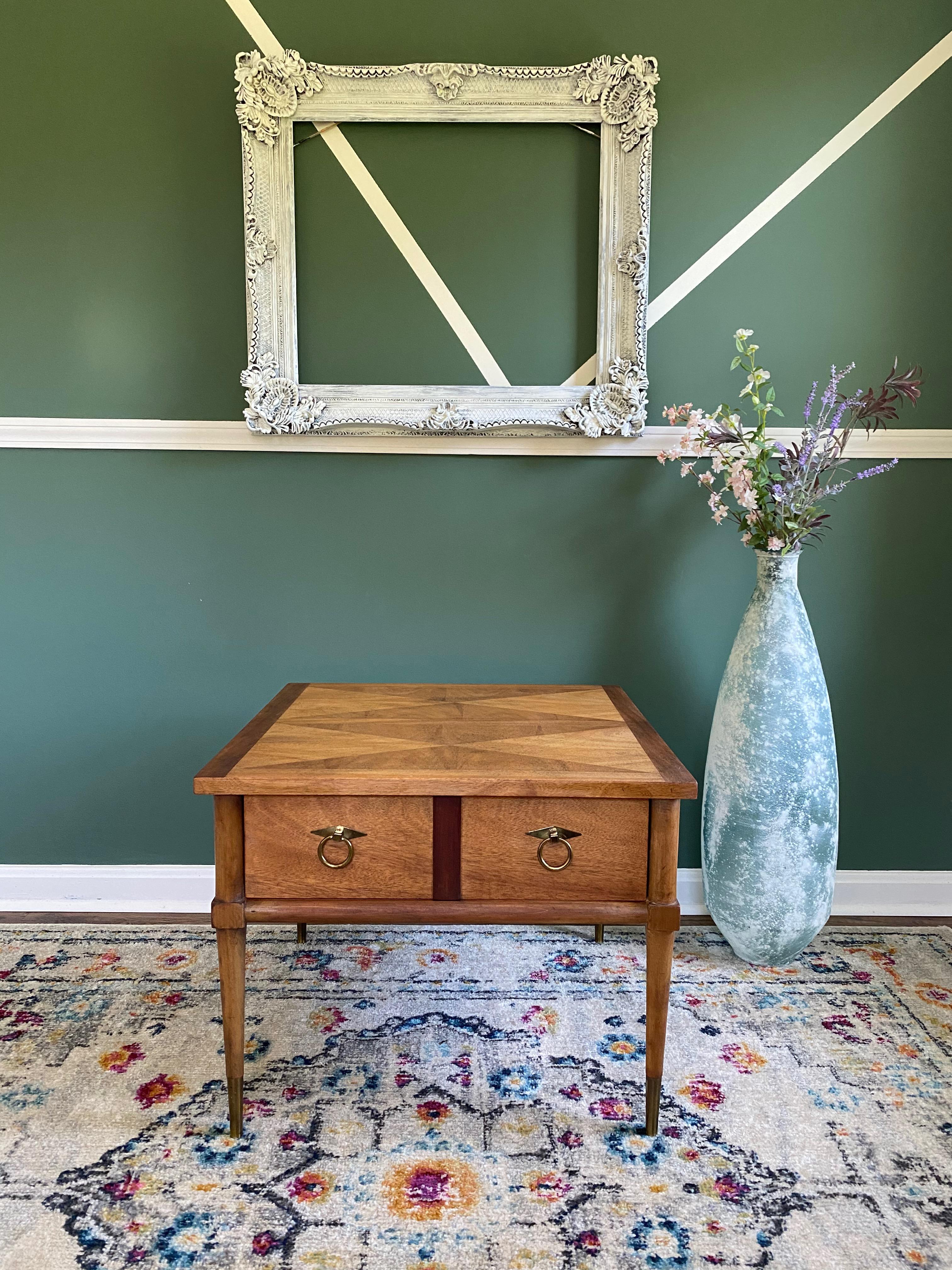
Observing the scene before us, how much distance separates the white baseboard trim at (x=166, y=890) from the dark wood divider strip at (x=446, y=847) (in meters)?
1.07

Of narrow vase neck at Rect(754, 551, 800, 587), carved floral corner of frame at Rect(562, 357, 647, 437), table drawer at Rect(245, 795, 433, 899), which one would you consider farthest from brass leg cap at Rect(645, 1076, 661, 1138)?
carved floral corner of frame at Rect(562, 357, 647, 437)

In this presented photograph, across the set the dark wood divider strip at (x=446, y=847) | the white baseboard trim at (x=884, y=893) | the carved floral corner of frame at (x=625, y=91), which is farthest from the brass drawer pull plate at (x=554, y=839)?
the carved floral corner of frame at (x=625, y=91)

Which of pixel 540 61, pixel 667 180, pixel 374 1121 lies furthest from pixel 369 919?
pixel 540 61

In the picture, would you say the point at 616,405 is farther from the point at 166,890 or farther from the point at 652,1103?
the point at 166,890

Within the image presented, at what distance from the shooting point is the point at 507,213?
2146mm

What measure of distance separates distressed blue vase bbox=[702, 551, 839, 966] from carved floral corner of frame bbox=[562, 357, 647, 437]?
48 cm

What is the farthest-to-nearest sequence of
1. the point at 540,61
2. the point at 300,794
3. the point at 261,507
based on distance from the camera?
the point at 261,507, the point at 540,61, the point at 300,794

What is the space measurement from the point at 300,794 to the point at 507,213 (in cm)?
156

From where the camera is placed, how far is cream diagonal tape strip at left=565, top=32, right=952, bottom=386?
2.12 meters

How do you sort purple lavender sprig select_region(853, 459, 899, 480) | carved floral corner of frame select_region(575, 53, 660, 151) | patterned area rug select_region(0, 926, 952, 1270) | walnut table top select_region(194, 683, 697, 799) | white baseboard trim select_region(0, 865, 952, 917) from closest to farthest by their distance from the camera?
patterned area rug select_region(0, 926, 952, 1270)
walnut table top select_region(194, 683, 697, 799)
purple lavender sprig select_region(853, 459, 899, 480)
carved floral corner of frame select_region(575, 53, 660, 151)
white baseboard trim select_region(0, 865, 952, 917)

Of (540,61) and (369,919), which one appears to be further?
(540,61)

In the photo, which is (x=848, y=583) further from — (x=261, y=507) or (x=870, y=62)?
(x=261, y=507)

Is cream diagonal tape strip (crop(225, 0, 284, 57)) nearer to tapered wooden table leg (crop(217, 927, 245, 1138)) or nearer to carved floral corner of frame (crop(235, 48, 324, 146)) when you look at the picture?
carved floral corner of frame (crop(235, 48, 324, 146))

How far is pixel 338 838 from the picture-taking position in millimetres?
1462
